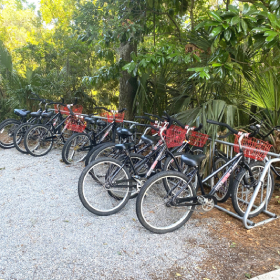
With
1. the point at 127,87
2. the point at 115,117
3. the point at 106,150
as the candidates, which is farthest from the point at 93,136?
the point at 127,87

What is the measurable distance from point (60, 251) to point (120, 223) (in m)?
0.76

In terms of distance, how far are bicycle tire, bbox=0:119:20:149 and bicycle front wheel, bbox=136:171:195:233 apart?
13.6 ft

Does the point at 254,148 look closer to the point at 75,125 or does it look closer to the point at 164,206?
the point at 164,206

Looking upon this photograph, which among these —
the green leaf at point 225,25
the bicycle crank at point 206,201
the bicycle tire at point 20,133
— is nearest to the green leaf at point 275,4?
the green leaf at point 225,25

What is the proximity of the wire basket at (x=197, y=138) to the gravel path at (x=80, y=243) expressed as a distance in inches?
38.8

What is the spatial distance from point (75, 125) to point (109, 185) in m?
2.35

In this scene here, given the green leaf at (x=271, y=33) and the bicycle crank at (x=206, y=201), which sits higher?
the green leaf at (x=271, y=33)

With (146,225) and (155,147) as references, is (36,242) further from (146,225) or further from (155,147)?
(155,147)

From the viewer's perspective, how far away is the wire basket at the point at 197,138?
3273mm

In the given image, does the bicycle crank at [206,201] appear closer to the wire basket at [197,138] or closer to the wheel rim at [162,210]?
the wheel rim at [162,210]

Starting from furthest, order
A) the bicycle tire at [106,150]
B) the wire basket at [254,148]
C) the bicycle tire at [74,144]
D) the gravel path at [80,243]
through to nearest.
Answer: the bicycle tire at [74,144] < the bicycle tire at [106,150] < the wire basket at [254,148] < the gravel path at [80,243]

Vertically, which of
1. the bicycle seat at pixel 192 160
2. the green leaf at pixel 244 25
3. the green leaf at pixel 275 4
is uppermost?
the green leaf at pixel 275 4

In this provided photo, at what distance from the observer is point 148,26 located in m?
5.59

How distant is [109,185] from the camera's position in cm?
300
